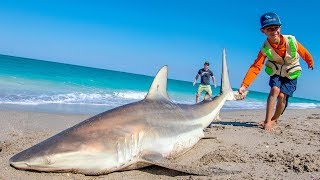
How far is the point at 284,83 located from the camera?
24.5ft

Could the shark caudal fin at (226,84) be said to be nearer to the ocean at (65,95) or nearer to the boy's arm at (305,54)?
the boy's arm at (305,54)

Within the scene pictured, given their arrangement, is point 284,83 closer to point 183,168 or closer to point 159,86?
point 159,86

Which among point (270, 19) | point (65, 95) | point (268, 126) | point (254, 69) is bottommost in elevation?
point (65, 95)

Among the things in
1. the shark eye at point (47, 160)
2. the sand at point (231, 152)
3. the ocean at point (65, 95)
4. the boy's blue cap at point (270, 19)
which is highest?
the boy's blue cap at point (270, 19)

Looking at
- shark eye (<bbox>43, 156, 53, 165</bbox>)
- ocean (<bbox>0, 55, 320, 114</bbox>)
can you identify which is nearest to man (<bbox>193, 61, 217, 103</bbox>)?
ocean (<bbox>0, 55, 320, 114</bbox>)

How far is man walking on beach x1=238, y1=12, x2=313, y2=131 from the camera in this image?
668cm

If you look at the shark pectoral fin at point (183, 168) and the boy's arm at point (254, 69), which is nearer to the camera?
the shark pectoral fin at point (183, 168)

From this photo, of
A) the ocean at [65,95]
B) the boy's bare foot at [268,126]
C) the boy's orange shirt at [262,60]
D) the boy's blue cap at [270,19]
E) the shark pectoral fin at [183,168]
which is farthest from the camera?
the ocean at [65,95]

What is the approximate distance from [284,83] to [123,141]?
4.52m

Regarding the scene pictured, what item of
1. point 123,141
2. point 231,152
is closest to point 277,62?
point 231,152

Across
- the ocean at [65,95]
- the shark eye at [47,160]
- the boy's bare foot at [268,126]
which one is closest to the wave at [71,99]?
the ocean at [65,95]

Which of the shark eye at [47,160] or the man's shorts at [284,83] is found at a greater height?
the man's shorts at [284,83]

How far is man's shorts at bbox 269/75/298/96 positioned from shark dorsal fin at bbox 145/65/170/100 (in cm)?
305

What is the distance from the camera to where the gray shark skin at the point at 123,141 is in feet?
11.5
